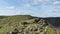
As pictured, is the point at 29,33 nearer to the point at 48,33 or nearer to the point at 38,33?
the point at 38,33

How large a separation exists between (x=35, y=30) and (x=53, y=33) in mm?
24563

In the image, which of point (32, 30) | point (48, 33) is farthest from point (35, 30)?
point (48, 33)

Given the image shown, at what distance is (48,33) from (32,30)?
71.5 ft

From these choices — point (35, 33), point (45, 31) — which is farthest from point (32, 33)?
point (45, 31)

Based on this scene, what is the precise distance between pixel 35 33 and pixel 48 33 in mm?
18633

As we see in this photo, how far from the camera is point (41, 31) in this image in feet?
650

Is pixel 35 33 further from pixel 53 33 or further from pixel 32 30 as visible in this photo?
pixel 53 33

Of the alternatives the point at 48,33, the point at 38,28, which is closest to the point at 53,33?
the point at 48,33

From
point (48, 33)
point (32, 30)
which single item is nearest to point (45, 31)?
point (48, 33)

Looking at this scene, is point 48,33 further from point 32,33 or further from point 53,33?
point 32,33

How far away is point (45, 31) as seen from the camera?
199875mm

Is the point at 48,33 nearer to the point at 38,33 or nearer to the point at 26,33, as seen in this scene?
the point at 38,33

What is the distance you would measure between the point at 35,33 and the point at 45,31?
15258 millimetres

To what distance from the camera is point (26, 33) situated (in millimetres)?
199125
